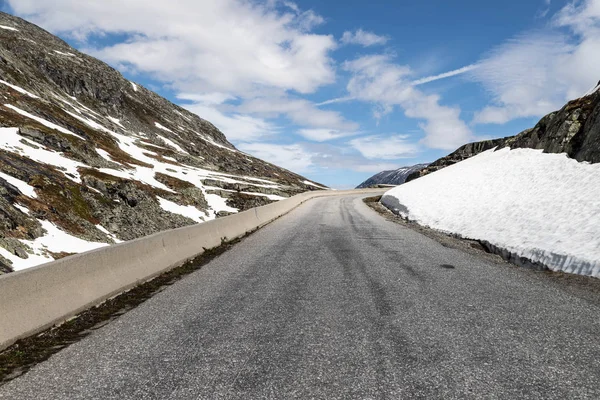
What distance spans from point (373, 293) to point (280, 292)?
164 centimetres

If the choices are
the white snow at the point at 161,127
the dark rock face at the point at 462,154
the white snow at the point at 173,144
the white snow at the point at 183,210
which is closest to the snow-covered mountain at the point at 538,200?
the white snow at the point at 183,210

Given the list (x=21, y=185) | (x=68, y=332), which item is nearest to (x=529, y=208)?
(x=68, y=332)

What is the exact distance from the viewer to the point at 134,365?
4.18m

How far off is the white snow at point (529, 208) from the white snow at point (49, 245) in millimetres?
19337

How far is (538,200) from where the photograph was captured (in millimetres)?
15844

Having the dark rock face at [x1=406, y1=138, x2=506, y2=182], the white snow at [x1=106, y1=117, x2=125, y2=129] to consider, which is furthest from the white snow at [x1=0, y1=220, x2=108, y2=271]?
the white snow at [x1=106, y1=117, x2=125, y2=129]

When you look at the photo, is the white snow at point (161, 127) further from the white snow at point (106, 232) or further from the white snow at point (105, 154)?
the white snow at point (106, 232)

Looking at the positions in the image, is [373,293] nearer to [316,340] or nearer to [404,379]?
[316,340]

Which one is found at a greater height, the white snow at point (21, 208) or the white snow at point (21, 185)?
the white snow at point (21, 185)

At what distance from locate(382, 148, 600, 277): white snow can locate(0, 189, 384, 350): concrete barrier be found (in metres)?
9.20

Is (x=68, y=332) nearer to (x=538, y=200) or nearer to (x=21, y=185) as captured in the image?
(x=538, y=200)

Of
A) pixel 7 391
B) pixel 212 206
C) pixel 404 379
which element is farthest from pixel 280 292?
pixel 212 206

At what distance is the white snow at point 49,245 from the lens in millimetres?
19450

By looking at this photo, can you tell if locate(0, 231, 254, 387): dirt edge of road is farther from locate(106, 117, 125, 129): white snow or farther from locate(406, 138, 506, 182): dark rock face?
locate(106, 117, 125, 129): white snow
